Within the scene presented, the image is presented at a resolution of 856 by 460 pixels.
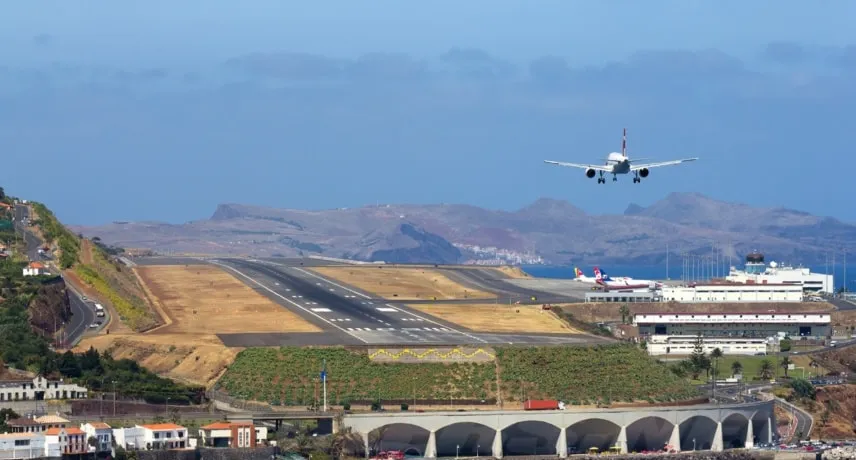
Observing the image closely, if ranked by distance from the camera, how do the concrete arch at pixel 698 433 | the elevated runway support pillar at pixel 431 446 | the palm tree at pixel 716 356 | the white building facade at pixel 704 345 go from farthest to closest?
the white building facade at pixel 704 345 < the palm tree at pixel 716 356 < the concrete arch at pixel 698 433 < the elevated runway support pillar at pixel 431 446

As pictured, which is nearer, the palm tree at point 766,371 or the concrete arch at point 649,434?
the concrete arch at point 649,434

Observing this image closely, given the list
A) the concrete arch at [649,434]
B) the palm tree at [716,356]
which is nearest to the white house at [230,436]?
the concrete arch at [649,434]

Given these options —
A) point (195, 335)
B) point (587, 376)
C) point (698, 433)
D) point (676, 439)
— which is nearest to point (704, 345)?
point (587, 376)

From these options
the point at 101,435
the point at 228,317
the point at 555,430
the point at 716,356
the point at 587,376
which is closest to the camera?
the point at 101,435

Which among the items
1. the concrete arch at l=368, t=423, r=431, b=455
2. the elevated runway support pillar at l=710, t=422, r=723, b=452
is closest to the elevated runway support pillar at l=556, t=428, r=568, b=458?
the concrete arch at l=368, t=423, r=431, b=455

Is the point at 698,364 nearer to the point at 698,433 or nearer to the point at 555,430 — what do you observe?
the point at 698,433

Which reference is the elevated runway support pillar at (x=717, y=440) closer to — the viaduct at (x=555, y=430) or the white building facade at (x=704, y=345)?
the viaduct at (x=555, y=430)

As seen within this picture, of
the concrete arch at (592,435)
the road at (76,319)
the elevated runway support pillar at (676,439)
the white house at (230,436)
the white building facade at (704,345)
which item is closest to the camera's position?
the white house at (230,436)

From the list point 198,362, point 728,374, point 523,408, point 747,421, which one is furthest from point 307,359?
point 728,374
